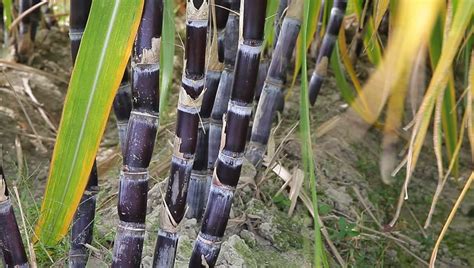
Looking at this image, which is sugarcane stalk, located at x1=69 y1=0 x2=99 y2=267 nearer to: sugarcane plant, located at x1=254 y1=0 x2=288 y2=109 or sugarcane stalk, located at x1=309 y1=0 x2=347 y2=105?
sugarcane plant, located at x1=254 y1=0 x2=288 y2=109

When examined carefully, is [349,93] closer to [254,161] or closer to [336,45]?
[336,45]

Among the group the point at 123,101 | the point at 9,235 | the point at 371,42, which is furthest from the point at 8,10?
the point at 371,42

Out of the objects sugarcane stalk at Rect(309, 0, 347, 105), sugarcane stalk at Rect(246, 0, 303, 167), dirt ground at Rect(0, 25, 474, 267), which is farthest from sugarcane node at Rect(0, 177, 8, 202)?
sugarcane stalk at Rect(309, 0, 347, 105)

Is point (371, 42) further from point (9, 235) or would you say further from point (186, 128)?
point (9, 235)

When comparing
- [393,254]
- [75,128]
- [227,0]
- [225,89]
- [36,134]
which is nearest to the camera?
[75,128]

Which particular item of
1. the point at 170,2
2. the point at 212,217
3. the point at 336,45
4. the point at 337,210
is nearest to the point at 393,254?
the point at 337,210

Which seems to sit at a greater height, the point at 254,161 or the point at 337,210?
the point at 254,161
